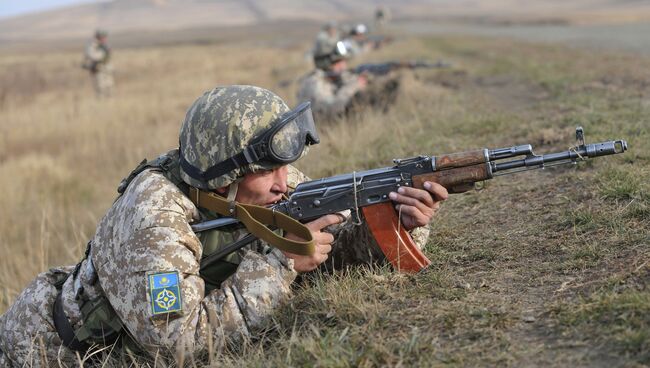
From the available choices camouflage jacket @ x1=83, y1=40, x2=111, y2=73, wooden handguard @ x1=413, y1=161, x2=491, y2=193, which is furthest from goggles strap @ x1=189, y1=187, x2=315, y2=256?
camouflage jacket @ x1=83, y1=40, x2=111, y2=73

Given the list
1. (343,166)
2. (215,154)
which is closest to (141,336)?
(215,154)

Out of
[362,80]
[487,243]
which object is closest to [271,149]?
[487,243]

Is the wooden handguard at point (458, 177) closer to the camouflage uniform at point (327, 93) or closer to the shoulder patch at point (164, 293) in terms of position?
the shoulder patch at point (164, 293)

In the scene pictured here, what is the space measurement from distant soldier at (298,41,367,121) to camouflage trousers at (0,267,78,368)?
746 cm

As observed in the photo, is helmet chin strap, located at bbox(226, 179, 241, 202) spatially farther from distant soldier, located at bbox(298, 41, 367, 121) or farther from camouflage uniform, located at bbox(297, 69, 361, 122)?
camouflage uniform, located at bbox(297, 69, 361, 122)

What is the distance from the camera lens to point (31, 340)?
363 cm

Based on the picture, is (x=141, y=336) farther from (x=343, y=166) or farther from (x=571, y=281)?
(x=343, y=166)

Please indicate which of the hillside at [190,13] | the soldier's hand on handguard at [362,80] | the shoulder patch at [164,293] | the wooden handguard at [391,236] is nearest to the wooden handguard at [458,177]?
the wooden handguard at [391,236]

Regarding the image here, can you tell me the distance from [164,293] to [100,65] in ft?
69.1

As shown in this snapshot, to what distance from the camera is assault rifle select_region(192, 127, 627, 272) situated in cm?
343

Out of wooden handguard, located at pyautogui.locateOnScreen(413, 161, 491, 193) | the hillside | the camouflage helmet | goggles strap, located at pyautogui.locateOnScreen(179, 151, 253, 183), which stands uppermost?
the hillside

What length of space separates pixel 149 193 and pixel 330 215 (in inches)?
34.8

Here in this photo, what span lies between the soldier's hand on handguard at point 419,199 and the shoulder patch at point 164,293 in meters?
1.14

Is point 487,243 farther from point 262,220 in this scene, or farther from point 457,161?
point 262,220
